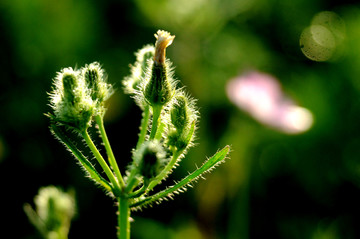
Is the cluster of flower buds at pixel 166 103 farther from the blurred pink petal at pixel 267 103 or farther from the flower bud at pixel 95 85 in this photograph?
the blurred pink petal at pixel 267 103

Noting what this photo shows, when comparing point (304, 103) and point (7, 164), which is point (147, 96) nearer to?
point (7, 164)

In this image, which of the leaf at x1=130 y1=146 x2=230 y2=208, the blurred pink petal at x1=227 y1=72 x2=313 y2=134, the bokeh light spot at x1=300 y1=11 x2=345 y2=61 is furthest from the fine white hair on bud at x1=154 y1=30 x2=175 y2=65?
the bokeh light spot at x1=300 y1=11 x2=345 y2=61

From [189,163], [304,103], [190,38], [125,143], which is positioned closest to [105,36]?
[190,38]

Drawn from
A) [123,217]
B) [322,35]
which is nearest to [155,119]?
[123,217]

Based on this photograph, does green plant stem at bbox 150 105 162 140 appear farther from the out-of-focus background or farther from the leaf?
the out-of-focus background

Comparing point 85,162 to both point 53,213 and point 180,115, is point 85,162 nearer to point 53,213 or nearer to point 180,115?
point 180,115

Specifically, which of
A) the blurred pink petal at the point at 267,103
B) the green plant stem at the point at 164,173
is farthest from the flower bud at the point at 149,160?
the blurred pink petal at the point at 267,103
